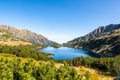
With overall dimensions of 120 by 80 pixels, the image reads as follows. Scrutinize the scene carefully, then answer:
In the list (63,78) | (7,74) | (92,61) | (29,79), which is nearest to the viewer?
(29,79)

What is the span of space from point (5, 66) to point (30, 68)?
9868 mm

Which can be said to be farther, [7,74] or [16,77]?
[16,77]

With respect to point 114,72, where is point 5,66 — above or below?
above

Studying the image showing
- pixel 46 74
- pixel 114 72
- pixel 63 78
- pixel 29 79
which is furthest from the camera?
pixel 114 72

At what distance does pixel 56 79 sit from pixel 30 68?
1386cm

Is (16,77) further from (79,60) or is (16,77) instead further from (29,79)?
(79,60)

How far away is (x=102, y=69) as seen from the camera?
17550cm

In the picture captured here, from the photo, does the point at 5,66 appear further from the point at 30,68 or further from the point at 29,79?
the point at 29,79

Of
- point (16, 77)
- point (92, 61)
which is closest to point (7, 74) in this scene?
point (16, 77)

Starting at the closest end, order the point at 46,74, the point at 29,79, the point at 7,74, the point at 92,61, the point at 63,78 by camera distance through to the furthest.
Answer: the point at 29,79 < the point at 7,74 < the point at 63,78 < the point at 46,74 < the point at 92,61

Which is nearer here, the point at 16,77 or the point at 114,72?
the point at 16,77

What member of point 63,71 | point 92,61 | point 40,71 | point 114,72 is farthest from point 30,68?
point 92,61

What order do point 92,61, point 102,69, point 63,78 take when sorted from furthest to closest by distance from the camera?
point 92,61, point 102,69, point 63,78

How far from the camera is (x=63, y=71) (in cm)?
7138
